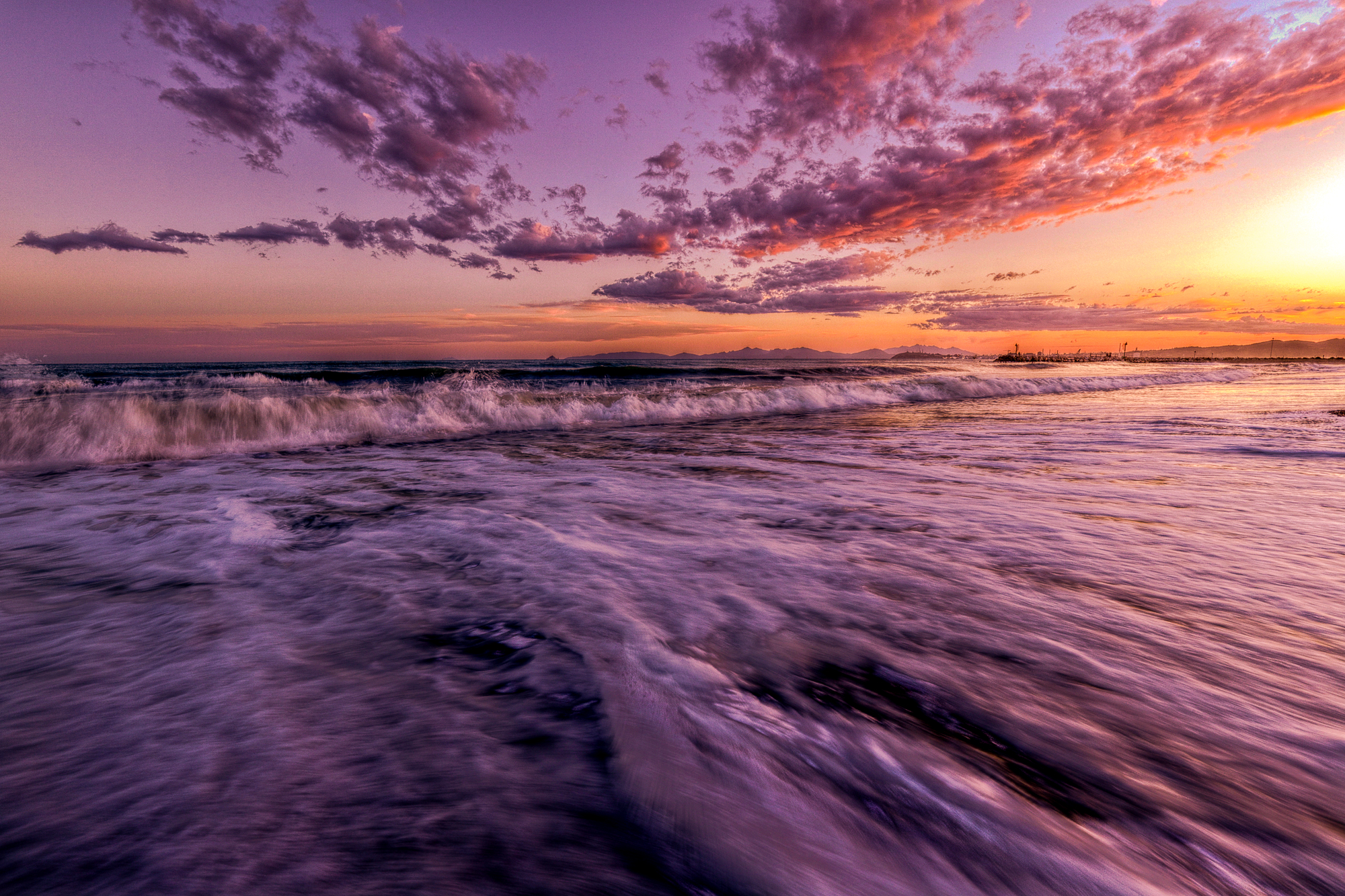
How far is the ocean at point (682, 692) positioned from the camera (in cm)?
133

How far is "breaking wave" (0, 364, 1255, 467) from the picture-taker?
7.76m

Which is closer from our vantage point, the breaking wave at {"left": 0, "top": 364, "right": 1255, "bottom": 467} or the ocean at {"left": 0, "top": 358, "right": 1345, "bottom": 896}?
the ocean at {"left": 0, "top": 358, "right": 1345, "bottom": 896}

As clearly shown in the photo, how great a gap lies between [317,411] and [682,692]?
11192 mm

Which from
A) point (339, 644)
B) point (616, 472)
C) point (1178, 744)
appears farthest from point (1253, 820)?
point (616, 472)

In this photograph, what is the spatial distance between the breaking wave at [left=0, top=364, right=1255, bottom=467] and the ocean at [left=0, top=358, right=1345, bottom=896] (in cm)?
348

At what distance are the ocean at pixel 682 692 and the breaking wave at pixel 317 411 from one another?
348cm

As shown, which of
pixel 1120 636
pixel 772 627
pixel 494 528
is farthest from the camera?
pixel 494 528

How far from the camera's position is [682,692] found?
80.4 inches

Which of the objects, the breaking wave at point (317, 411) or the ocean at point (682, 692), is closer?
the ocean at point (682, 692)

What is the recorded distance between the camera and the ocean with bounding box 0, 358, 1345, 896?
4.35 feet

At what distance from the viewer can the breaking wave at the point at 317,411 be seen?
25.5 ft

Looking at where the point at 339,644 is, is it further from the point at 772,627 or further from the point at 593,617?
the point at 772,627

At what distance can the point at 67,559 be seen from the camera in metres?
3.52

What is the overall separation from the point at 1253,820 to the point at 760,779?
52.4 inches
